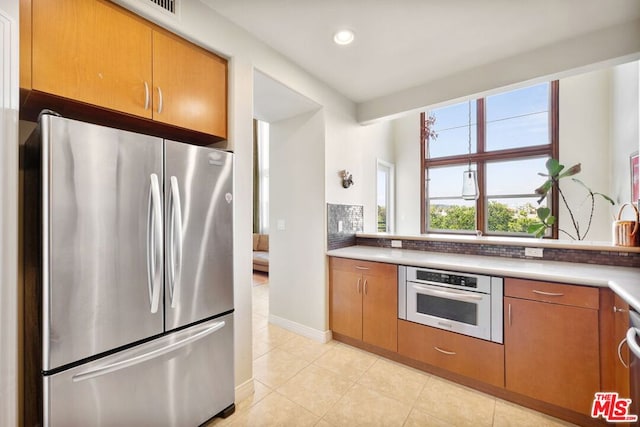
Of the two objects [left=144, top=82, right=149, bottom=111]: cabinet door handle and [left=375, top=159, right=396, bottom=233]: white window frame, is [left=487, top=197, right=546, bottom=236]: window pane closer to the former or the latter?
[left=375, top=159, right=396, bottom=233]: white window frame

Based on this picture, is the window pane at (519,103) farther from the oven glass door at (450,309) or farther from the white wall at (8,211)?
the white wall at (8,211)

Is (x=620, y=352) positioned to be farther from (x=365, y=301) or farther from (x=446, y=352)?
(x=365, y=301)

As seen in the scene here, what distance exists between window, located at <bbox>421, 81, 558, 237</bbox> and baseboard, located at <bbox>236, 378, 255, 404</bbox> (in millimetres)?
4528

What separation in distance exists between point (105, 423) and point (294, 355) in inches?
59.3

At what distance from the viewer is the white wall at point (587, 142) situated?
162 inches

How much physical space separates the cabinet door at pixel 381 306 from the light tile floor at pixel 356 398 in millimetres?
196

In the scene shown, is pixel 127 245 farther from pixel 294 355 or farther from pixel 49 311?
pixel 294 355

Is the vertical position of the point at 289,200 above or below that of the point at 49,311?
above

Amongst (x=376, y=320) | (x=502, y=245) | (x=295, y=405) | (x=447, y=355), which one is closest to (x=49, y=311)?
(x=295, y=405)

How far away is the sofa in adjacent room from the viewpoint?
18.4ft

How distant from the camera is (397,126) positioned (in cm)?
579

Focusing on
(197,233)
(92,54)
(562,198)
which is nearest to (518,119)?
(562,198)

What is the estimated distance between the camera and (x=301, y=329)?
115 inches

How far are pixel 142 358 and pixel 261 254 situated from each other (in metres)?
4.63
